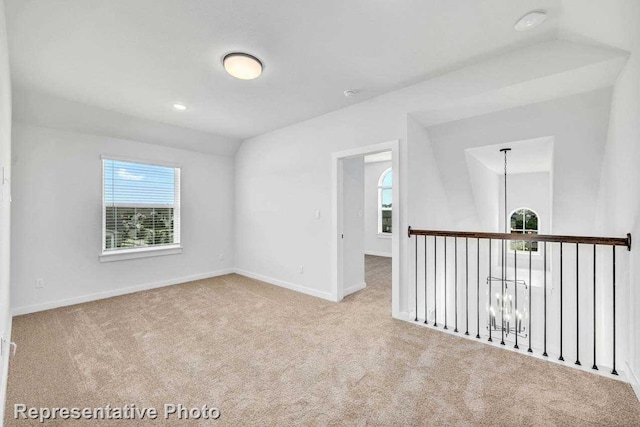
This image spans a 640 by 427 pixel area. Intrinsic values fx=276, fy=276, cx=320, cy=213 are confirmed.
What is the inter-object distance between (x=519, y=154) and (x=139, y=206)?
5979 millimetres

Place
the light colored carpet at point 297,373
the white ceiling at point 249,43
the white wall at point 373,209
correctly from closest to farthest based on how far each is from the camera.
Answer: the light colored carpet at point 297,373, the white ceiling at point 249,43, the white wall at point 373,209

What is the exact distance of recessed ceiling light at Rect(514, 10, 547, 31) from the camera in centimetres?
193

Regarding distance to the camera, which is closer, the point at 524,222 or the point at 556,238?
the point at 556,238

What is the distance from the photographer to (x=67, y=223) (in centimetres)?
376

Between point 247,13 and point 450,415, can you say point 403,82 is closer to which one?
point 247,13

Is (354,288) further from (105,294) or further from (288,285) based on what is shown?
(105,294)

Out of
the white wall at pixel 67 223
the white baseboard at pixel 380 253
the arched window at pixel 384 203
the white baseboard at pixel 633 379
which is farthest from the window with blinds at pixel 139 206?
the white baseboard at pixel 633 379

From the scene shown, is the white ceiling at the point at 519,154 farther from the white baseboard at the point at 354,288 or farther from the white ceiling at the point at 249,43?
the white baseboard at the point at 354,288

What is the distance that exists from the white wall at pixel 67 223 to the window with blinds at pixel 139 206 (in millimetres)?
119

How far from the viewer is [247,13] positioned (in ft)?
6.35

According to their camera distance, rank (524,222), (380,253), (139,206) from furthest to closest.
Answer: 1. (380,253)
2. (524,222)
3. (139,206)

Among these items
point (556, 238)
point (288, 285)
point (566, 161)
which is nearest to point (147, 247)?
point (288, 285)

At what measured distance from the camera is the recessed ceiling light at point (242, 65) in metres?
2.43

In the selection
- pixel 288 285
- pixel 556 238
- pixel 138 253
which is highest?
pixel 556 238
